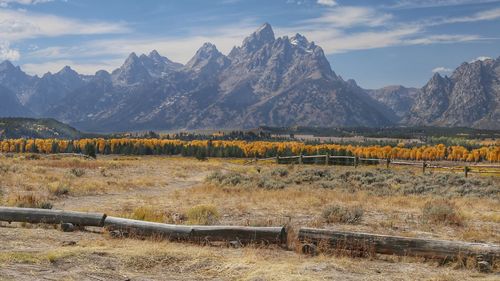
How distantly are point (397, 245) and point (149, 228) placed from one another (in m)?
7.44

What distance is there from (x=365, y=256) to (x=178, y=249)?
5.22m

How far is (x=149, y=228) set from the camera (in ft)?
49.3

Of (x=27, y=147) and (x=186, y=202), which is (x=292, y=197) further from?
(x=27, y=147)

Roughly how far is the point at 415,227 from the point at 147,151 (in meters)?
156

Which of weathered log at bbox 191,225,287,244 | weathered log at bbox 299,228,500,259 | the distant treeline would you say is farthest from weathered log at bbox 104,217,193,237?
the distant treeline

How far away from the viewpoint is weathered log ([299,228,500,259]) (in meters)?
12.5

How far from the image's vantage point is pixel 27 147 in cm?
18912

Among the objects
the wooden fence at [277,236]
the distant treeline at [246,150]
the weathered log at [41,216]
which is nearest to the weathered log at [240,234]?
the wooden fence at [277,236]

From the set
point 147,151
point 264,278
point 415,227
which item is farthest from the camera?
point 147,151

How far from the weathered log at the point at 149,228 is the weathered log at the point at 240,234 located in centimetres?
37

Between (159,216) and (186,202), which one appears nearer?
(159,216)

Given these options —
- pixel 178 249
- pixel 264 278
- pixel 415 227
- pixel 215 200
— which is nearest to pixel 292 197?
pixel 215 200

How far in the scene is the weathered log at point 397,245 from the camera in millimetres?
12500

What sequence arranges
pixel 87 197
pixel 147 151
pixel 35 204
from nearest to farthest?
1. pixel 35 204
2. pixel 87 197
3. pixel 147 151
